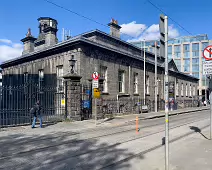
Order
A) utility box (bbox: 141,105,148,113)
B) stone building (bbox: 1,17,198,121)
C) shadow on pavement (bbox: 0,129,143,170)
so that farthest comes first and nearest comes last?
utility box (bbox: 141,105,148,113), stone building (bbox: 1,17,198,121), shadow on pavement (bbox: 0,129,143,170)

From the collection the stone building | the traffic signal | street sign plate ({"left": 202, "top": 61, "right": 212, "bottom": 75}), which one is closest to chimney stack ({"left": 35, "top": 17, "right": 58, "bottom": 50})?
the stone building

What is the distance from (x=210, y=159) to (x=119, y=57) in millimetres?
16189

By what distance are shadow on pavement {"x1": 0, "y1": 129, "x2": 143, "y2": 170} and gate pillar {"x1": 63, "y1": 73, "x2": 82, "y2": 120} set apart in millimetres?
5703

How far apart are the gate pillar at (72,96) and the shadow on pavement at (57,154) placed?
5703mm

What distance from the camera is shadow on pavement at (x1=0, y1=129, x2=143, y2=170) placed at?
569 centimetres

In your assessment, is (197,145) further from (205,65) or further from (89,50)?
(89,50)

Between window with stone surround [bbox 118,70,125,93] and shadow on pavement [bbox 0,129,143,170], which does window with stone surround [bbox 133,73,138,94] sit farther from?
shadow on pavement [bbox 0,129,143,170]

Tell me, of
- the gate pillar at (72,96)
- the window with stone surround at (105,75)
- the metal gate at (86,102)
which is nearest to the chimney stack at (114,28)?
the window with stone surround at (105,75)

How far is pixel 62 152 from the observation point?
22.9ft

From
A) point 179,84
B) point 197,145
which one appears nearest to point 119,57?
point 197,145

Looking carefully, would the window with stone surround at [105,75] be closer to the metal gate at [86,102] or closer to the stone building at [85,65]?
the stone building at [85,65]

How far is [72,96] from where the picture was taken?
14867mm

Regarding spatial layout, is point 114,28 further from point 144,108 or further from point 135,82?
point 144,108

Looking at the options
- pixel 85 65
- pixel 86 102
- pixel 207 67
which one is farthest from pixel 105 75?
pixel 207 67
